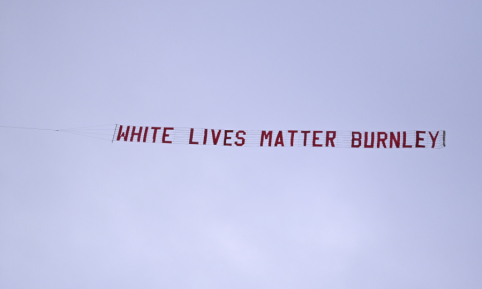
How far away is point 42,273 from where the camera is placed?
10734mm

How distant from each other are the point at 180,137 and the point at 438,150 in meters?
6.06

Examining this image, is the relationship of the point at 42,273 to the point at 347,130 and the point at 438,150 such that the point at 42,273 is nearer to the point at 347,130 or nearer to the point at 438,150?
the point at 347,130

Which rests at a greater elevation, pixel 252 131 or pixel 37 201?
pixel 252 131

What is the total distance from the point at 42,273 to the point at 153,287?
2582 millimetres

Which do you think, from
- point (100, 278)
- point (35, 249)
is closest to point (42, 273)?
point (35, 249)

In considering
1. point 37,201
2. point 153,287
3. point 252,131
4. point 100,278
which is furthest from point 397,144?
point 37,201

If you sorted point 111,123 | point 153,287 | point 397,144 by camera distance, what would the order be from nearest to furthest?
point 397,144
point 153,287
point 111,123

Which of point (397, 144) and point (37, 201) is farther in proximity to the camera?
point (37, 201)

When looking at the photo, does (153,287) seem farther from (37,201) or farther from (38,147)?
(38,147)

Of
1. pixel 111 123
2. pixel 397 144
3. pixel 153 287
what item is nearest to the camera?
pixel 397 144

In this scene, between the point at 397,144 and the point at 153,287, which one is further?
the point at 153,287

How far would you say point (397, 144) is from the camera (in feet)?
30.8

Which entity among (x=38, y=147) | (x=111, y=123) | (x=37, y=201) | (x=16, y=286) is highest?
(x=111, y=123)

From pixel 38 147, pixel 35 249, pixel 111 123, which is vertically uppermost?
pixel 111 123
